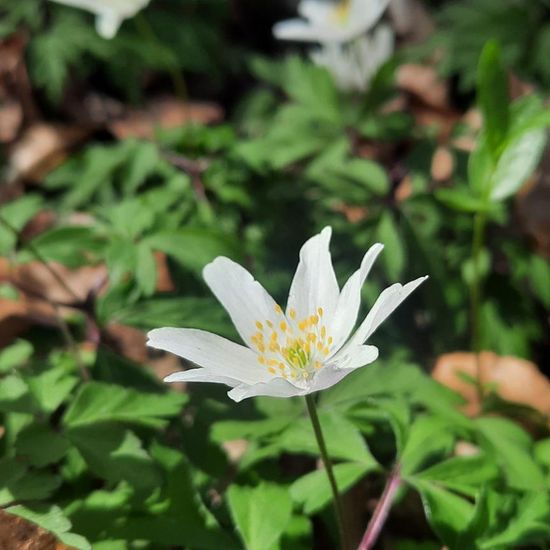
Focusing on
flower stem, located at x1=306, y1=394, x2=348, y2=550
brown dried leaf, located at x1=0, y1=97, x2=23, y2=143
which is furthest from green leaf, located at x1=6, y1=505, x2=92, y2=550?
brown dried leaf, located at x1=0, y1=97, x2=23, y2=143

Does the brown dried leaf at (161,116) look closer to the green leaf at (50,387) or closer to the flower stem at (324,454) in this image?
the green leaf at (50,387)

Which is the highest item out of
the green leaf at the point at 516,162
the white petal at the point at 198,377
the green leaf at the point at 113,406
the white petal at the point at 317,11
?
the white petal at the point at 317,11

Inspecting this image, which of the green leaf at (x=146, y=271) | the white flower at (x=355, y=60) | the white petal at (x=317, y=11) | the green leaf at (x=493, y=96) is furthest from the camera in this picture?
the white flower at (x=355, y=60)

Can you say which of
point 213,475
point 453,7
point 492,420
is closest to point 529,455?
point 492,420

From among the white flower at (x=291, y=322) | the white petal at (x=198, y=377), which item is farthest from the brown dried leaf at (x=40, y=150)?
the white petal at (x=198, y=377)

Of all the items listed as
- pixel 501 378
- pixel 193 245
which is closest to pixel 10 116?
pixel 193 245
